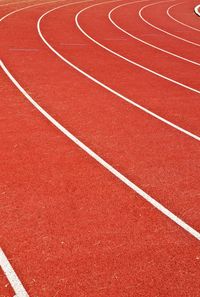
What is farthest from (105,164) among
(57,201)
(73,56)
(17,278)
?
(73,56)

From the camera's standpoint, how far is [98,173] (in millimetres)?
5633

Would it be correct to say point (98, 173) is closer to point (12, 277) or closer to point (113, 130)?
point (113, 130)

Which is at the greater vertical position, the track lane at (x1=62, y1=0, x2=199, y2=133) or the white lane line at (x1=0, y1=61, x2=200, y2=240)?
the white lane line at (x1=0, y1=61, x2=200, y2=240)

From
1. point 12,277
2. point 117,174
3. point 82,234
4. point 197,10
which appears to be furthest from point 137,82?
point 197,10

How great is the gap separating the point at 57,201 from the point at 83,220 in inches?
18.6

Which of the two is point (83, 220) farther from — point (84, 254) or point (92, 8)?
point (92, 8)

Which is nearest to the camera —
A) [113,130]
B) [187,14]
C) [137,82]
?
[113,130]

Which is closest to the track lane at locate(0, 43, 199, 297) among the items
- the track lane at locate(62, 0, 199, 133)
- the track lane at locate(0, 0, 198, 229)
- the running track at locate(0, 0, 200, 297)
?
the running track at locate(0, 0, 200, 297)

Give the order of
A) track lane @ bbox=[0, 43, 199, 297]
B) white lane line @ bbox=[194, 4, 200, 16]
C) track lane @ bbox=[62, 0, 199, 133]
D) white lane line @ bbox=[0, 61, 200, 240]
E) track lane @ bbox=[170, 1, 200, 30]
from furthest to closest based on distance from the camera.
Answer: white lane line @ bbox=[194, 4, 200, 16] < track lane @ bbox=[170, 1, 200, 30] < track lane @ bbox=[62, 0, 199, 133] < white lane line @ bbox=[0, 61, 200, 240] < track lane @ bbox=[0, 43, 199, 297]

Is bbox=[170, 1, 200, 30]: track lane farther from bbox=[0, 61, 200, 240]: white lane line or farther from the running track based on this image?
bbox=[0, 61, 200, 240]: white lane line

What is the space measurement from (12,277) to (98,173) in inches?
85.6

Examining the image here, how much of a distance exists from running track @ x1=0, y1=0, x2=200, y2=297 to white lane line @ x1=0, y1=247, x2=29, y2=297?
1 cm

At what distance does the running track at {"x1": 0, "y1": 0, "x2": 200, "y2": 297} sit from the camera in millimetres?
3869

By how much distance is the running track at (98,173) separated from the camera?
3869 mm
